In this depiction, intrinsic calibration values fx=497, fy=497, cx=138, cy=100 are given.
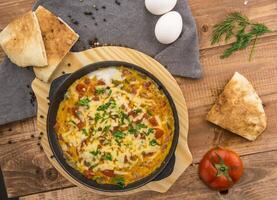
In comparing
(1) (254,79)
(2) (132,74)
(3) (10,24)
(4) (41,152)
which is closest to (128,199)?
(4) (41,152)

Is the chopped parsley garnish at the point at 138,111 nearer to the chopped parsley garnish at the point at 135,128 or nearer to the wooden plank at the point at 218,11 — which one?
the chopped parsley garnish at the point at 135,128

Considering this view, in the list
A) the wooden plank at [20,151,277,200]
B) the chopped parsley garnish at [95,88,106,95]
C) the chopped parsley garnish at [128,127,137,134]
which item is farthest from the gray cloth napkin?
the wooden plank at [20,151,277,200]

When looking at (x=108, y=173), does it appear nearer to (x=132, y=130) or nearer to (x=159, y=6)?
(x=132, y=130)

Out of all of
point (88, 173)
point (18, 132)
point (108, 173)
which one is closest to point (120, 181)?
point (108, 173)

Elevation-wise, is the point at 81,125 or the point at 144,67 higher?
the point at 144,67

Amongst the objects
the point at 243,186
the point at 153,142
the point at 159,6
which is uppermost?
the point at 159,6

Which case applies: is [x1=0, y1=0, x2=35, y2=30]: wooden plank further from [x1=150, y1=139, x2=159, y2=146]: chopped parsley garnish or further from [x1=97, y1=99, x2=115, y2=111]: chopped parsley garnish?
[x1=150, y1=139, x2=159, y2=146]: chopped parsley garnish

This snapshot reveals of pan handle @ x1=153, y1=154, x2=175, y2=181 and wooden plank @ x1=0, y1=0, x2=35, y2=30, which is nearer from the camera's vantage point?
pan handle @ x1=153, y1=154, x2=175, y2=181
